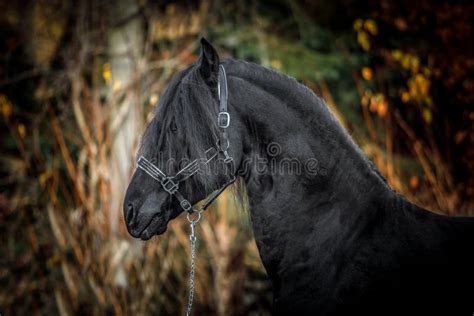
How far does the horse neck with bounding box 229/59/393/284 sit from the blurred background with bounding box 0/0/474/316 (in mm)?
1441

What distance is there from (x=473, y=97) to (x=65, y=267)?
19.0 ft

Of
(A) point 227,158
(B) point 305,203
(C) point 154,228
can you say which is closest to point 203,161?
(A) point 227,158

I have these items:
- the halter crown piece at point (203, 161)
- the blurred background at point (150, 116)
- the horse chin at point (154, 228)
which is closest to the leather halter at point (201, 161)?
the halter crown piece at point (203, 161)

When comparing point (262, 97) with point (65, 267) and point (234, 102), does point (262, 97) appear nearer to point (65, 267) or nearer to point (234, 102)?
point (234, 102)

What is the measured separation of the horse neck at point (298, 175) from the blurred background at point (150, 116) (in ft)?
4.73

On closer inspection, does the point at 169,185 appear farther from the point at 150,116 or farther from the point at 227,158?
the point at 150,116

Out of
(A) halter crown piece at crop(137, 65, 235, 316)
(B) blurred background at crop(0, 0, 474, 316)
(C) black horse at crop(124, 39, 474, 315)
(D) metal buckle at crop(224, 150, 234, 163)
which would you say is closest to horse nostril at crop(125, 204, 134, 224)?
(C) black horse at crop(124, 39, 474, 315)

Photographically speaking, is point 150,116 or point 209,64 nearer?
point 209,64

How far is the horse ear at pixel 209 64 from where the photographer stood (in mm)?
2074

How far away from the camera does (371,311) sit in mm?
1982

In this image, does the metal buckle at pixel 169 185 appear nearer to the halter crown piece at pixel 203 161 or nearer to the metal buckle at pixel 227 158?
the halter crown piece at pixel 203 161

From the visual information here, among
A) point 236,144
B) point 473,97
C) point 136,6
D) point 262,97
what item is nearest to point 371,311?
point 236,144

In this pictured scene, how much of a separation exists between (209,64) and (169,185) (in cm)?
65

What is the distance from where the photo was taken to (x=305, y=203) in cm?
214
